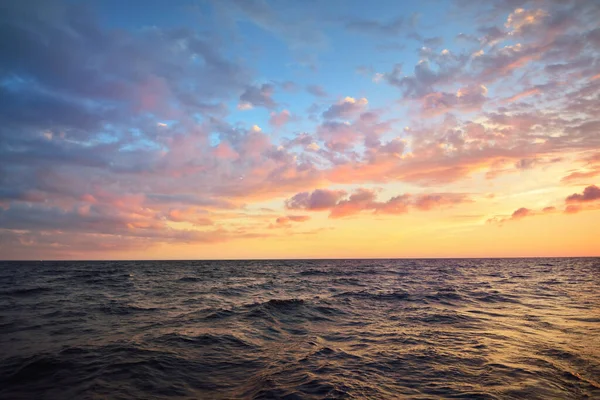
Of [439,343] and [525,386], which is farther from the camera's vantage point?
[439,343]

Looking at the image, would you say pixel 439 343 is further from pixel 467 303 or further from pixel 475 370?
pixel 467 303

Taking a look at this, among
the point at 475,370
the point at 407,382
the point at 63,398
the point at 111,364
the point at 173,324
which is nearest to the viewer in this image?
the point at 63,398

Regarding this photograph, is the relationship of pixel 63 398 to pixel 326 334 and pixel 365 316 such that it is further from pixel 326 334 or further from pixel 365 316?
pixel 365 316

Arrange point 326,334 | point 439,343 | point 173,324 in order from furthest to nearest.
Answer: point 173,324, point 326,334, point 439,343

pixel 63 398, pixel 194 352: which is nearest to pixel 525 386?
pixel 194 352

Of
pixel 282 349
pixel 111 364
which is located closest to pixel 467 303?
pixel 282 349

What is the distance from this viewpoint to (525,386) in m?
8.63

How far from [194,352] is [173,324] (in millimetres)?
5308

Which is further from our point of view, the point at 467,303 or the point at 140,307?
the point at 467,303

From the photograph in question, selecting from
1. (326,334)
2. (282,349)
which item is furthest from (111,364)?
(326,334)

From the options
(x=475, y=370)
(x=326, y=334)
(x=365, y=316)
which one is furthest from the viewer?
(x=365, y=316)

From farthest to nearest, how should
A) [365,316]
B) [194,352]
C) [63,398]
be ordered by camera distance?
[365,316] → [194,352] → [63,398]

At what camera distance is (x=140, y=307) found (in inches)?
864

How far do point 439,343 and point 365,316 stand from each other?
6.63 metres
